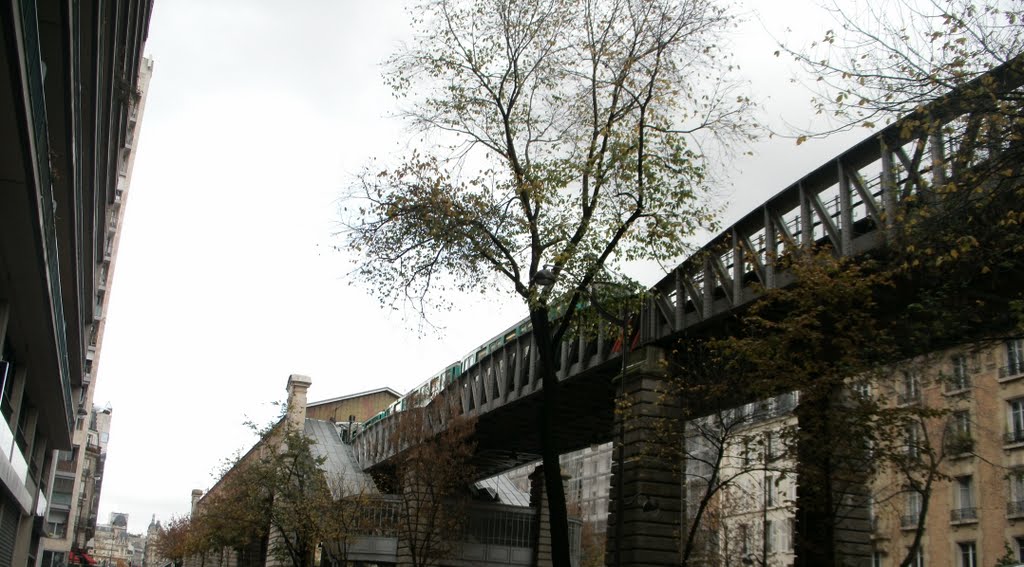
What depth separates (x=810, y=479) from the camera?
1772 cm

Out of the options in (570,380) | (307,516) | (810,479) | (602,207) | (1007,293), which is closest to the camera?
(810,479)

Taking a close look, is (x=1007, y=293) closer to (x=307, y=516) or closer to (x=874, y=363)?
(x=874, y=363)

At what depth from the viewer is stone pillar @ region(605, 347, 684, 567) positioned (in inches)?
1001

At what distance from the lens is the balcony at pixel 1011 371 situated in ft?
142

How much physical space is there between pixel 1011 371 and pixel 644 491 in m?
25.7

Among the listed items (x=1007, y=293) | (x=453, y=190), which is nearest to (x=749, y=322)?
(x=1007, y=293)

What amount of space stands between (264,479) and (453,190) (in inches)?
979

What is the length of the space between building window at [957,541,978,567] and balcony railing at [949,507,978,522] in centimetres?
101

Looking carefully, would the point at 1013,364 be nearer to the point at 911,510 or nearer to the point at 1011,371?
the point at 1011,371

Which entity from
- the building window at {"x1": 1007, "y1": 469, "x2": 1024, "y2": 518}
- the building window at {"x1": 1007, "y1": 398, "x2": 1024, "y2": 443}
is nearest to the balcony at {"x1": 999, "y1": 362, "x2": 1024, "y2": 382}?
the building window at {"x1": 1007, "y1": 398, "x2": 1024, "y2": 443}

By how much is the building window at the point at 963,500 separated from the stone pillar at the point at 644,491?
76.5ft

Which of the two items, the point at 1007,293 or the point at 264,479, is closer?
the point at 1007,293

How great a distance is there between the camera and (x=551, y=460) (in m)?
19.5

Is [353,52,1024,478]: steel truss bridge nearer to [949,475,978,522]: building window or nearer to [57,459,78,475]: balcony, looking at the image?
[949,475,978,522]: building window
